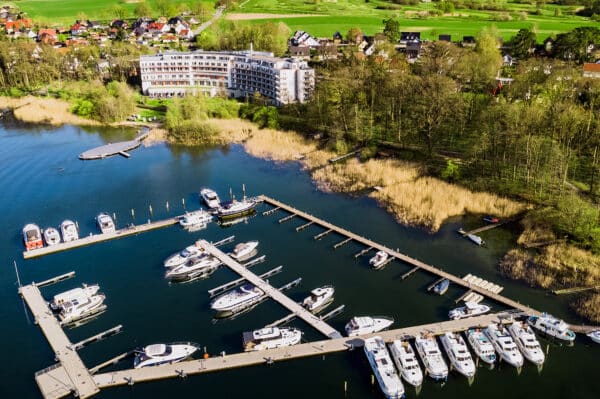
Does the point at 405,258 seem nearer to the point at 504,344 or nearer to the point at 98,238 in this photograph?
the point at 504,344

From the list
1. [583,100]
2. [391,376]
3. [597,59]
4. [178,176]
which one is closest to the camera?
[391,376]

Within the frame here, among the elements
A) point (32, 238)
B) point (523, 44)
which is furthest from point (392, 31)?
point (32, 238)

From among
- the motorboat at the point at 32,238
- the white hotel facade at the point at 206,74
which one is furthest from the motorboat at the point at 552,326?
the white hotel facade at the point at 206,74

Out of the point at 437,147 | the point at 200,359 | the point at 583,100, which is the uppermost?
the point at 583,100

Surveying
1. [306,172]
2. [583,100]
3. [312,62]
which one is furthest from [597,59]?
[306,172]

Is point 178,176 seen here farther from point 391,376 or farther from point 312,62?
point 312,62

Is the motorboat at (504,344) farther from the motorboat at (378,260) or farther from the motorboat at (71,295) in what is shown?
the motorboat at (71,295)

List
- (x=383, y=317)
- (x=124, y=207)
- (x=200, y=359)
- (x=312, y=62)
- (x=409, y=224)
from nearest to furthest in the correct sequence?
(x=200, y=359) < (x=383, y=317) < (x=409, y=224) < (x=124, y=207) < (x=312, y=62)
